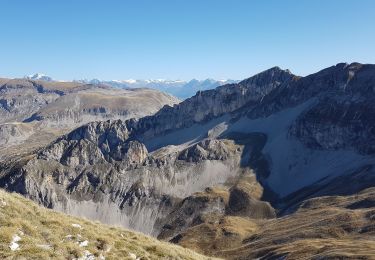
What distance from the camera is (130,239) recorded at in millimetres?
31922

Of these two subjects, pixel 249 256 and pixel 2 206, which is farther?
pixel 249 256

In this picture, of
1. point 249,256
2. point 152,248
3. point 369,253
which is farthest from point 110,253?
point 249,256

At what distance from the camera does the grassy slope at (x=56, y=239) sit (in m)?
24.0

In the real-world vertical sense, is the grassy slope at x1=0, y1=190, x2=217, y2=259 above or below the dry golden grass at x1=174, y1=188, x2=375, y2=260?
above

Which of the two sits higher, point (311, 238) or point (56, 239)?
point (56, 239)

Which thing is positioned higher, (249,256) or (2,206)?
(2,206)

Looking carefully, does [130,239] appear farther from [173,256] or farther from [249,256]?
[249,256]

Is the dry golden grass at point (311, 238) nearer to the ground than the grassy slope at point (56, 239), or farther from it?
nearer to the ground

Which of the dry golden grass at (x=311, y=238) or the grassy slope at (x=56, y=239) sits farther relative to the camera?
the dry golden grass at (x=311, y=238)

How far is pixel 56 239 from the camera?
26.3 m

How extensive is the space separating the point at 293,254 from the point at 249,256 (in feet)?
83.9

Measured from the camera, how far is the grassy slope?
24.0m

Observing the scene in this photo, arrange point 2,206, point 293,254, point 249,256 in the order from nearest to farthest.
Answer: point 2,206 < point 293,254 < point 249,256

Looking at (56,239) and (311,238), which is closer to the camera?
(56,239)
